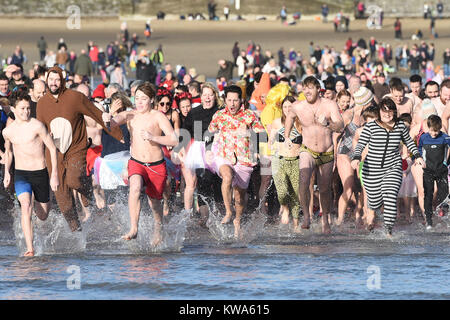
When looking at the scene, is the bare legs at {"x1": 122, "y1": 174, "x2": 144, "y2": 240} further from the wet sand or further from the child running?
the wet sand

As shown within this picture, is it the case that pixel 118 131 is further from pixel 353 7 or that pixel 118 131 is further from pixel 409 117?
pixel 353 7

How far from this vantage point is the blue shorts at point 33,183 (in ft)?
36.8

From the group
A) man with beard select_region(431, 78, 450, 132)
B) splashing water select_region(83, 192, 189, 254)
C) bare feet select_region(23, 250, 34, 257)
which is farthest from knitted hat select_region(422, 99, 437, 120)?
bare feet select_region(23, 250, 34, 257)

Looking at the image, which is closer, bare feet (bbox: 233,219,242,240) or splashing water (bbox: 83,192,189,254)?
splashing water (bbox: 83,192,189,254)

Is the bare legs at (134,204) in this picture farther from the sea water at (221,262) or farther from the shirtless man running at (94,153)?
the shirtless man running at (94,153)

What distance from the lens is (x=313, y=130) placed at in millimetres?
13031

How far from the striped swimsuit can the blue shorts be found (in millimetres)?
3568

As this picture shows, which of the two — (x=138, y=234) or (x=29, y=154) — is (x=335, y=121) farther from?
(x=29, y=154)

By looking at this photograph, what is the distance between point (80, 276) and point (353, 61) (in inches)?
1448

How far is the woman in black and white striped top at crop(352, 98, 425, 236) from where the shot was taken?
41.2 feet

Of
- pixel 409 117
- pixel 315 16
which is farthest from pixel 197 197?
pixel 315 16

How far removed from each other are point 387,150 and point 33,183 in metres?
4.11

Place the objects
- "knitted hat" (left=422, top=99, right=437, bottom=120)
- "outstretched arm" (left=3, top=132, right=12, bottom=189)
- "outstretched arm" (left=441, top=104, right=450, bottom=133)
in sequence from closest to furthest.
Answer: "outstretched arm" (left=3, top=132, right=12, bottom=189), "outstretched arm" (left=441, top=104, right=450, bottom=133), "knitted hat" (left=422, top=99, right=437, bottom=120)

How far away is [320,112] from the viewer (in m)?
13.0
